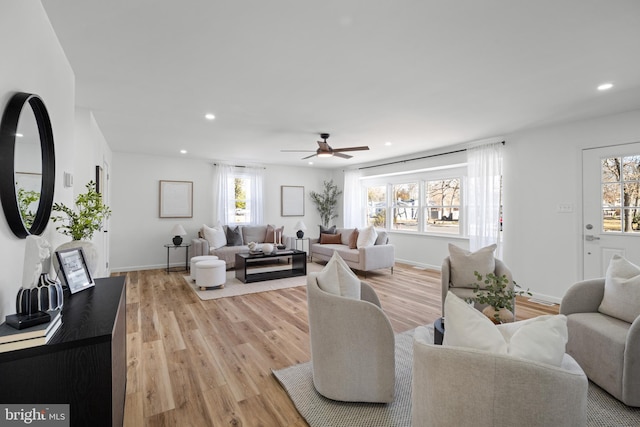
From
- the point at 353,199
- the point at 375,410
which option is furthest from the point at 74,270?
the point at 353,199

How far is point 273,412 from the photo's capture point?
1842 mm

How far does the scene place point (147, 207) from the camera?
6129mm

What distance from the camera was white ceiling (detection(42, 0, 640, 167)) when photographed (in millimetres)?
1772

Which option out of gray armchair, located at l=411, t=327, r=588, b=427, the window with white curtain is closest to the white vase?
gray armchair, located at l=411, t=327, r=588, b=427

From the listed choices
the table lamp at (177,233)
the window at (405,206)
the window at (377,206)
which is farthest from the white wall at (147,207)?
the window at (405,206)

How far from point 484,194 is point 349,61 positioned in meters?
3.61

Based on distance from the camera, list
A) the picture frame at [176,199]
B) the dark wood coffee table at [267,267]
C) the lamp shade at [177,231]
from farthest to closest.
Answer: the picture frame at [176,199], the lamp shade at [177,231], the dark wood coffee table at [267,267]

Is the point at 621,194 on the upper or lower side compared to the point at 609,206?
upper

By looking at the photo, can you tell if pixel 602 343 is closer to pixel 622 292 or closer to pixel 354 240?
pixel 622 292

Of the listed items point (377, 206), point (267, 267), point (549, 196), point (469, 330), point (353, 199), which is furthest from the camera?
point (353, 199)

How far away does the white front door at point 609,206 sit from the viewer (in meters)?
3.43

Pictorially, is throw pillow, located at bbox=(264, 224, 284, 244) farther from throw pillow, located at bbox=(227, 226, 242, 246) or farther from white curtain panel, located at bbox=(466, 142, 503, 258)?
white curtain panel, located at bbox=(466, 142, 503, 258)

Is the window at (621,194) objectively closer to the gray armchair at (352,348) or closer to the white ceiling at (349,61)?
the white ceiling at (349,61)

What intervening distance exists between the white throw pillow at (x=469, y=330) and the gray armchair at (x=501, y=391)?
0.05 meters
